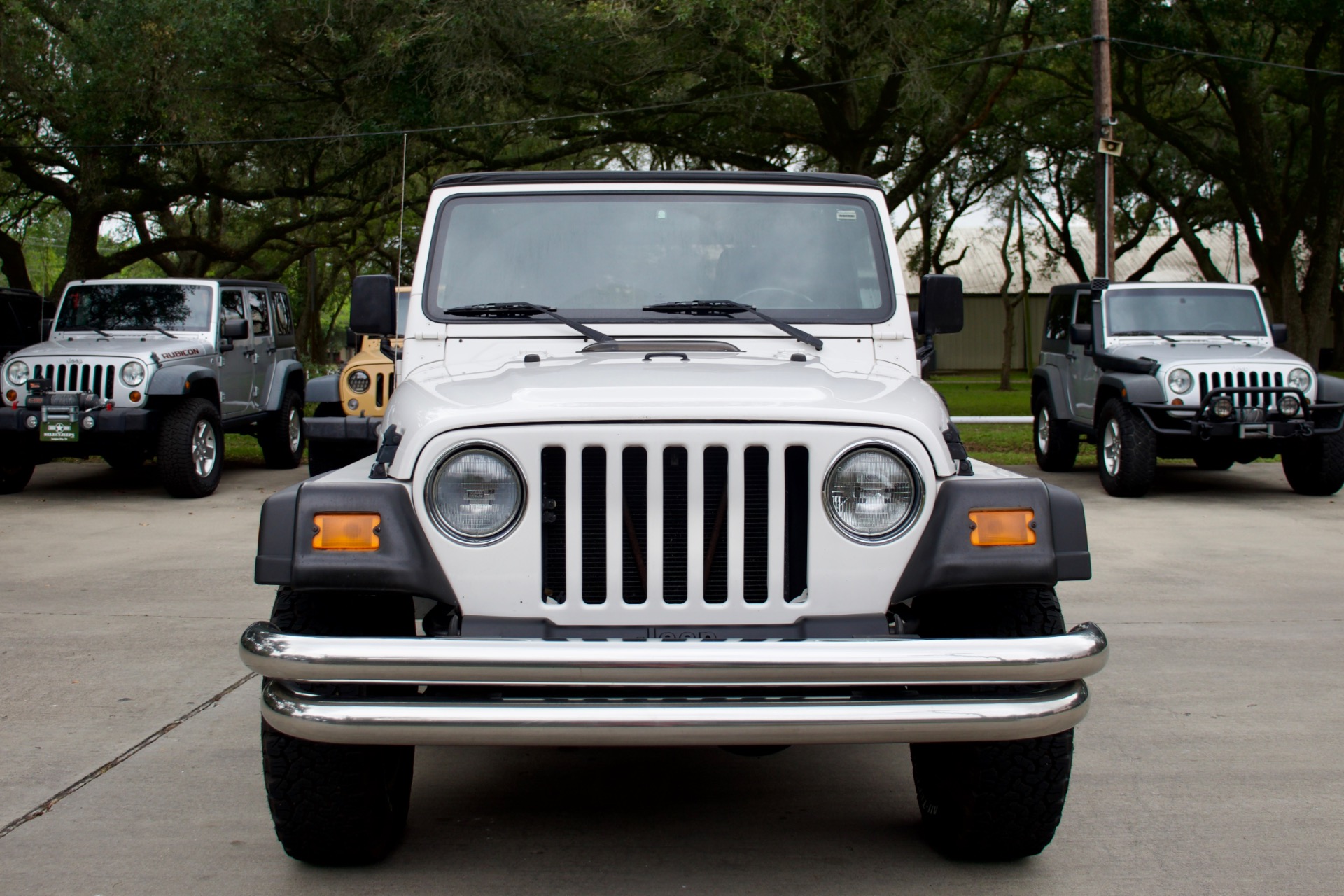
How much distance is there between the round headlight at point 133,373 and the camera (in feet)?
34.8

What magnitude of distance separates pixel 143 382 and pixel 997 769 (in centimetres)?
926

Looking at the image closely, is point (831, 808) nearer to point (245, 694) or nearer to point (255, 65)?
point (245, 694)

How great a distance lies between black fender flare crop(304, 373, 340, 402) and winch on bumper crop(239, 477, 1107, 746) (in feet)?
19.8

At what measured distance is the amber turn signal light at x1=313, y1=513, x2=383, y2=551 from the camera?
293 centimetres

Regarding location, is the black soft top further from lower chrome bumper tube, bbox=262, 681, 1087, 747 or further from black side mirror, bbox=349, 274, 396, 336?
lower chrome bumper tube, bbox=262, 681, 1087, 747

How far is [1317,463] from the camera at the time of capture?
34.8ft

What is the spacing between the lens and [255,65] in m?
15.6

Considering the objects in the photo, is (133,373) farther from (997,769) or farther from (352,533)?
(997,769)

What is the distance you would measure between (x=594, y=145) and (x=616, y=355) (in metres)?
16.3

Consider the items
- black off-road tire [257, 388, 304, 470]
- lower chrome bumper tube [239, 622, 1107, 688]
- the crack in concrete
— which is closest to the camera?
lower chrome bumper tube [239, 622, 1107, 688]

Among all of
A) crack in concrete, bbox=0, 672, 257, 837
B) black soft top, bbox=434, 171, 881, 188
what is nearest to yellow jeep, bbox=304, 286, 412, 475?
black soft top, bbox=434, 171, 881, 188

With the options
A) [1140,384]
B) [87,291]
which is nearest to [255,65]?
[87,291]

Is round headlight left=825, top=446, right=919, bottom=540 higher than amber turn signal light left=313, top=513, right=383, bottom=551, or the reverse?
round headlight left=825, top=446, right=919, bottom=540

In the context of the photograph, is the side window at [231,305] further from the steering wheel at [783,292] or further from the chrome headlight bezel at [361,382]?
the steering wheel at [783,292]
